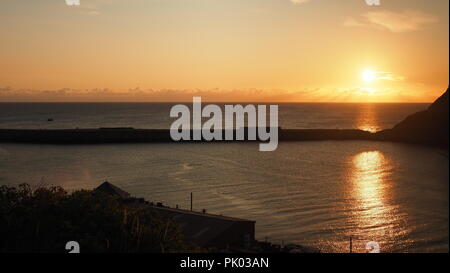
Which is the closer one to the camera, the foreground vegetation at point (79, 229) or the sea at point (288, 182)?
the foreground vegetation at point (79, 229)

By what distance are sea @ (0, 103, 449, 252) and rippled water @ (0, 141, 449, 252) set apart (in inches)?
2.9

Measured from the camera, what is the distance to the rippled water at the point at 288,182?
27062mm

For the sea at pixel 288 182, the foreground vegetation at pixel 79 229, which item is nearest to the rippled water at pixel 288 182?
the sea at pixel 288 182

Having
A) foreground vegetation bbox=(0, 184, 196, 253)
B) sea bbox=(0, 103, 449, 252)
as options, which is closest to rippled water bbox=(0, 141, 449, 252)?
sea bbox=(0, 103, 449, 252)

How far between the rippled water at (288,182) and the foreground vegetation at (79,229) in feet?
19.3

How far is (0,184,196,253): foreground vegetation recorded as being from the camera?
29.7ft

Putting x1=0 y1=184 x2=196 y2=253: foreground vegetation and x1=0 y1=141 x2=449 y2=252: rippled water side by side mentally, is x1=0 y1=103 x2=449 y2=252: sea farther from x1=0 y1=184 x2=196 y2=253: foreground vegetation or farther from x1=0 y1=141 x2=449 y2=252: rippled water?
x1=0 y1=184 x2=196 y2=253: foreground vegetation

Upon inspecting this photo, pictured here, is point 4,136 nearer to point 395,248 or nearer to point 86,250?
point 395,248

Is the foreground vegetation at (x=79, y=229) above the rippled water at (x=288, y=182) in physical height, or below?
above

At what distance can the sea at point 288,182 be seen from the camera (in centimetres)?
2683

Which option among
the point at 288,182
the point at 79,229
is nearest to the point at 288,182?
the point at 288,182

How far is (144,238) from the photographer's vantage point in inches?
360

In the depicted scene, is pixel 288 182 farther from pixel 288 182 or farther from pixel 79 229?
pixel 79 229

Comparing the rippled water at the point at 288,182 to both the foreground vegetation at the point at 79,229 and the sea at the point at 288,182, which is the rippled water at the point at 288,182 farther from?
the foreground vegetation at the point at 79,229
